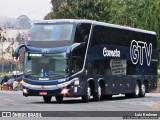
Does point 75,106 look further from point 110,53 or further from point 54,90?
point 110,53

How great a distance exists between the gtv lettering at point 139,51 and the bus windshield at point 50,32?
24.9 ft

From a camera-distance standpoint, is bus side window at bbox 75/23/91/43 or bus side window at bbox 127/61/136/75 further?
bus side window at bbox 127/61/136/75

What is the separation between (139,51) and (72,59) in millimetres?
9176

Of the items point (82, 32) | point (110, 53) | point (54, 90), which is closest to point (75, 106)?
point (54, 90)

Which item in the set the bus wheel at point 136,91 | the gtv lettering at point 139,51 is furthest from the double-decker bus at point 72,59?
the bus wheel at point 136,91

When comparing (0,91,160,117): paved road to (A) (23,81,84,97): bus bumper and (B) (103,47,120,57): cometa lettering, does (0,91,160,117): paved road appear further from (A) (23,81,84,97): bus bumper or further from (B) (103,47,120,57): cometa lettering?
(B) (103,47,120,57): cometa lettering

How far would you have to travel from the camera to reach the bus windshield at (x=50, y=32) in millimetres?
26969

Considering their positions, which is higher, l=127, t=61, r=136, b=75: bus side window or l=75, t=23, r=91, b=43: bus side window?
l=75, t=23, r=91, b=43: bus side window

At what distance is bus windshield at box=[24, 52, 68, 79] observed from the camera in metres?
26.6

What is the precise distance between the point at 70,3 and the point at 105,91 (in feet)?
157

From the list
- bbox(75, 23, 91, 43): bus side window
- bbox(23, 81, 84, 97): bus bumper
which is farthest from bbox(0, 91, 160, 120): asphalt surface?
bbox(75, 23, 91, 43): bus side window

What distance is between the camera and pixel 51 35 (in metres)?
27.1

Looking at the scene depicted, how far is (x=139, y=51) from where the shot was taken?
115 feet

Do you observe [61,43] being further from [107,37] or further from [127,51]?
[127,51]
